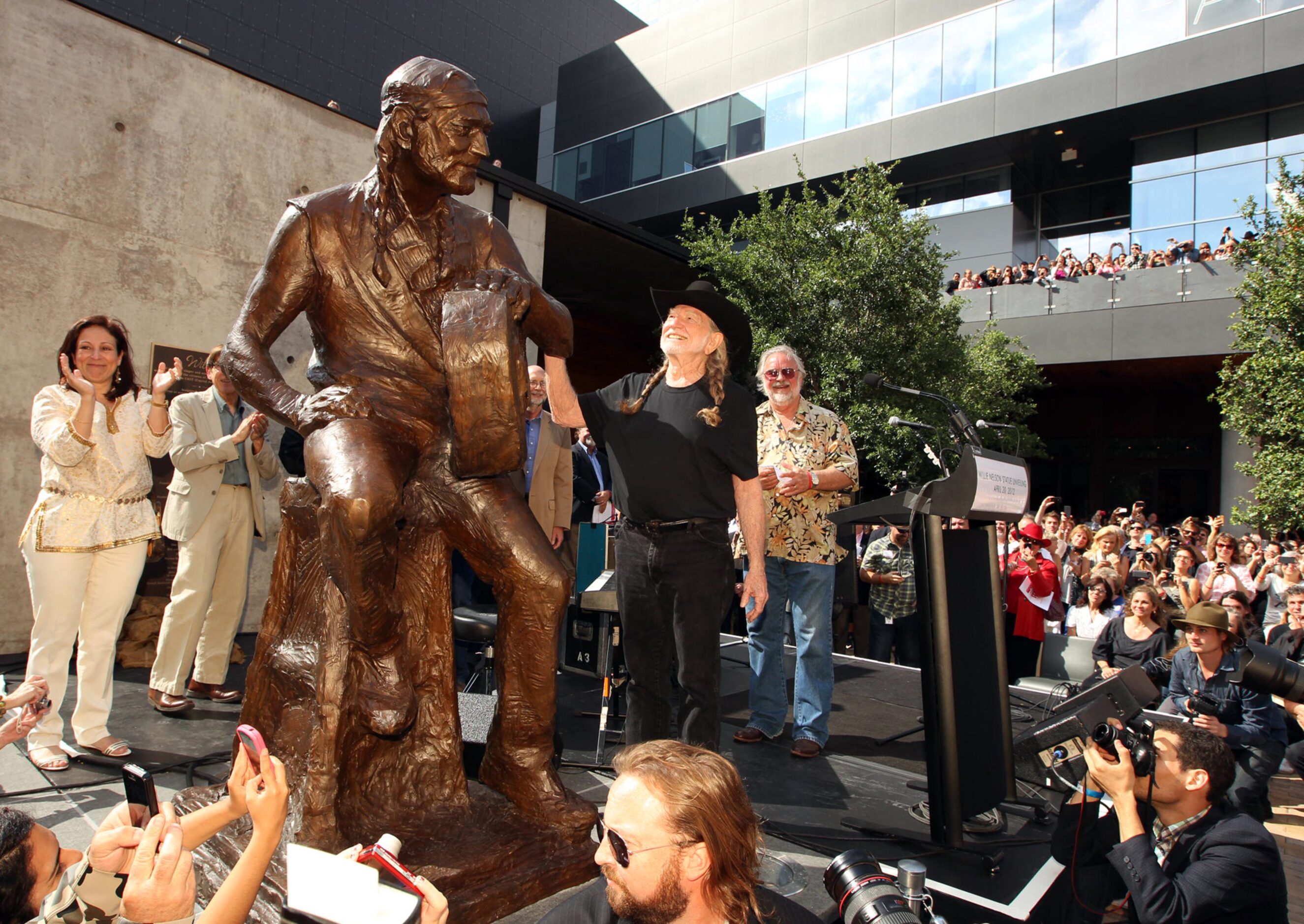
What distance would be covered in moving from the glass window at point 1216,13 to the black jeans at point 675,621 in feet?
76.9

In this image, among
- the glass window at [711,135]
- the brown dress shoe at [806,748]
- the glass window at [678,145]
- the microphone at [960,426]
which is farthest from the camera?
the glass window at [678,145]

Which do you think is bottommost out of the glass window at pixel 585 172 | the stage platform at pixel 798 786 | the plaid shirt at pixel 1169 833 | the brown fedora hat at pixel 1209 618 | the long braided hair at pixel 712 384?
the stage platform at pixel 798 786

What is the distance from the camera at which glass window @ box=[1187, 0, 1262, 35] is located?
19578 millimetres

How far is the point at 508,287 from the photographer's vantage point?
97.2 inches

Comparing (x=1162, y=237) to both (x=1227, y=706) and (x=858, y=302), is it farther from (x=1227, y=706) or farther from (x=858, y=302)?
(x=1227, y=706)

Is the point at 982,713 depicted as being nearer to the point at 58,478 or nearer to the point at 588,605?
the point at 588,605

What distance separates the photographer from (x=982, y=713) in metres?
3.28

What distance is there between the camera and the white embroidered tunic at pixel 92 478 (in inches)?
142

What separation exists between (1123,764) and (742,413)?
64.8 inches

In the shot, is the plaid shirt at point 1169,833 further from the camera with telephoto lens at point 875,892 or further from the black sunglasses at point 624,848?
the black sunglasses at point 624,848

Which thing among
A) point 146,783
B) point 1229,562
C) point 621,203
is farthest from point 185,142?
A: point 621,203

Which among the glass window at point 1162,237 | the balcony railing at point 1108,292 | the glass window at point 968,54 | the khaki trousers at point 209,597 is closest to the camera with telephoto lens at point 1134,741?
the khaki trousers at point 209,597

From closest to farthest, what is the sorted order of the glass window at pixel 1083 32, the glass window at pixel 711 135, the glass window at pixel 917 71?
1. the glass window at pixel 1083 32
2. the glass window at pixel 917 71
3. the glass window at pixel 711 135

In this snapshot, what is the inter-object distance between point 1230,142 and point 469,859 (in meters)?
25.3
